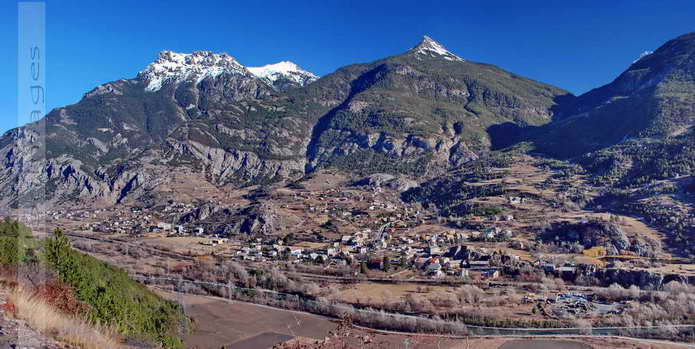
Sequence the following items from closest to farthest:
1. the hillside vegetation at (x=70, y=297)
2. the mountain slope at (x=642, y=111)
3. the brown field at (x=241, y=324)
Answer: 1. the hillside vegetation at (x=70, y=297)
2. the brown field at (x=241, y=324)
3. the mountain slope at (x=642, y=111)

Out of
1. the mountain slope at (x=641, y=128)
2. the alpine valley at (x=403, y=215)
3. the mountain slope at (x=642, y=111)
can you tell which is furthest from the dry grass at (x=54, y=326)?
the mountain slope at (x=642, y=111)

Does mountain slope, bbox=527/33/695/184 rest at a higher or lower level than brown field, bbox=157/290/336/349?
higher

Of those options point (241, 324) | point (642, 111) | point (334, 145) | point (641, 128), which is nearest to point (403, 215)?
point (241, 324)

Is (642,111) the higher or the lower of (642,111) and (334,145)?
the higher

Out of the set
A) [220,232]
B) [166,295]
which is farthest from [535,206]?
[166,295]

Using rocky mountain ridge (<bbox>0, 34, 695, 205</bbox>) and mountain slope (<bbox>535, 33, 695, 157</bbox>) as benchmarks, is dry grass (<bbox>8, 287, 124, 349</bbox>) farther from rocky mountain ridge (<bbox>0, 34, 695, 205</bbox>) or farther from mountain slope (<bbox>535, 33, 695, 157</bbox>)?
mountain slope (<bbox>535, 33, 695, 157</bbox>)

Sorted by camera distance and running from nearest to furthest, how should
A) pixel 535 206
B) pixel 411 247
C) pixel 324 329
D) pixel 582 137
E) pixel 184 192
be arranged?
pixel 324 329
pixel 411 247
pixel 535 206
pixel 184 192
pixel 582 137

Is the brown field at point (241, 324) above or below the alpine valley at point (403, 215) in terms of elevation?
below

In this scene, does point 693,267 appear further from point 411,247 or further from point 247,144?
point 247,144

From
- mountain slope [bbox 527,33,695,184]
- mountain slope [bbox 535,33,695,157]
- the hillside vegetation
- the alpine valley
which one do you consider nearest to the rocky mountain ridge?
mountain slope [bbox 535,33,695,157]

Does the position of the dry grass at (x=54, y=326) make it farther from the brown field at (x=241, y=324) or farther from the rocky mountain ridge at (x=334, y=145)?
the rocky mountain ridge at (x=334, y=145)

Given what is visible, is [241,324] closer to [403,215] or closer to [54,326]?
[54,326]
